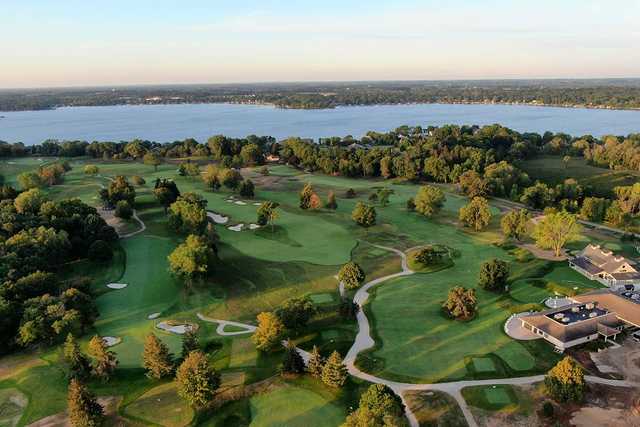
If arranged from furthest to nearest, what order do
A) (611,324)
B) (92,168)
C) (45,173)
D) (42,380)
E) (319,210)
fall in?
(92,168) → (45,173) → (319,210) → (611,324) → (42,380)

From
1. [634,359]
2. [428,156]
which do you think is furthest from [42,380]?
[428,156]

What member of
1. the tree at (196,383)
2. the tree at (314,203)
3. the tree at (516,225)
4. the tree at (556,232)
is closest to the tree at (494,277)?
the tree at (556,232)

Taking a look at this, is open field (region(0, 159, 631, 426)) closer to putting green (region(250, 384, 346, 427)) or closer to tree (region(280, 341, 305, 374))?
putting green (region(250, 384, 346, 427))

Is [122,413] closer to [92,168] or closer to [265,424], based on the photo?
[265,424]

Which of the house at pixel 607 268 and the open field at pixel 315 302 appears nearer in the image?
the open field at pixel 315 302

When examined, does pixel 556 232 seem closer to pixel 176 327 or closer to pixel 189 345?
pixel 189 345

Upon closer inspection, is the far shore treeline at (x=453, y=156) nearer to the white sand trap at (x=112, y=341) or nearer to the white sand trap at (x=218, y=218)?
the white sand trap at (x=218, y=218)
